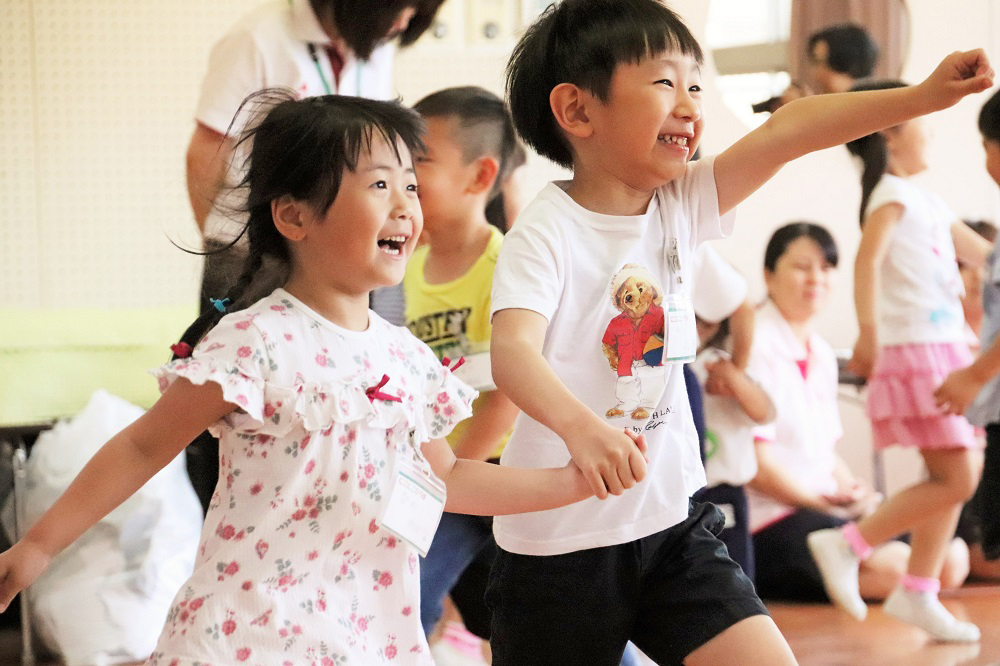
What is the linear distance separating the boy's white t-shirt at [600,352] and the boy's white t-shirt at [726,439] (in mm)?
1689

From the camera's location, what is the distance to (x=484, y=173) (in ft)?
7.20

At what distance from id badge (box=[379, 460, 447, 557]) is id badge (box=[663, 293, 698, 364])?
0.34 metres

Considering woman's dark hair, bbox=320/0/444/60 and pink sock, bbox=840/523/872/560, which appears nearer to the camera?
woman's dark hair, bbox=320/0/444/60

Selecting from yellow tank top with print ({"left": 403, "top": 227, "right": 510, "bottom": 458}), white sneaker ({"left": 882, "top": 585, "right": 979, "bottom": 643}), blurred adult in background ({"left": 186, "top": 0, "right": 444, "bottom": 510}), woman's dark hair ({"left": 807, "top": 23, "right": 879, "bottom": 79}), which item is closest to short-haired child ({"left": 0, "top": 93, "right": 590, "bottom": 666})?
yellow tank top with print ({"left": 403, "top": 227, "right": 510, "bottom": 458})

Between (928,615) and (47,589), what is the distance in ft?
7.58

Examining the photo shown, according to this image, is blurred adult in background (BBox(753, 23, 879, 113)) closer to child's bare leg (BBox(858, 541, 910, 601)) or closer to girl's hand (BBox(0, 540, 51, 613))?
child's bare leg (BBox(858, 541, 910, 601))

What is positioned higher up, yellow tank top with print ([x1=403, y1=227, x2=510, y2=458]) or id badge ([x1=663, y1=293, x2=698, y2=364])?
id badge ([x1=663, y1=293, x2=698, y2=364])

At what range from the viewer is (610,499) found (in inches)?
59.0

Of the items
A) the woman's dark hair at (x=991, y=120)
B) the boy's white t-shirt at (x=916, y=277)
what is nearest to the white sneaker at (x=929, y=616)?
the boy's white t-shirt at (x=916, y=277)

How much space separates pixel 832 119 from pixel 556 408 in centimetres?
52

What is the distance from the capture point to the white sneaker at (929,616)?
298 cm

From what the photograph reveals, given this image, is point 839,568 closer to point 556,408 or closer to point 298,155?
point 556,408

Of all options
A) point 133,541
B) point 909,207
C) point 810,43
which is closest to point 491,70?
point 810,43

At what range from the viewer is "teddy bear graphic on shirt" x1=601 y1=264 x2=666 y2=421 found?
1.48 meters
